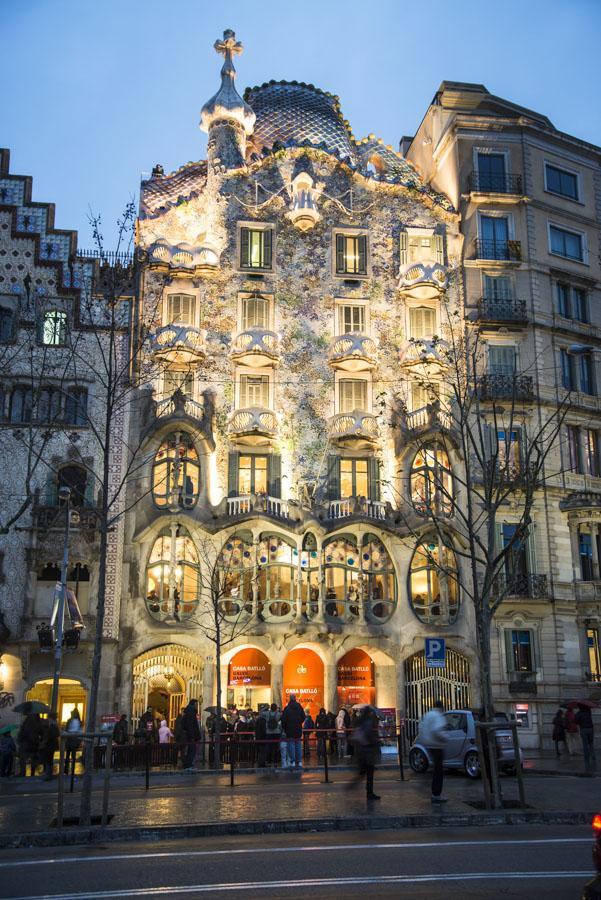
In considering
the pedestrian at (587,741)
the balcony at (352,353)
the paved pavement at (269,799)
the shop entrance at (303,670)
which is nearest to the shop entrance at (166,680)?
the shop entrance at (303,670)

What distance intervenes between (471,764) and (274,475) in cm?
1783

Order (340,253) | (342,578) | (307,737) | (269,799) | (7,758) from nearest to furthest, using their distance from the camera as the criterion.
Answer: (269,799) < (7,758) < (307,737) < (342,578) < (340,253)

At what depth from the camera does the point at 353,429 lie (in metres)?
37.8

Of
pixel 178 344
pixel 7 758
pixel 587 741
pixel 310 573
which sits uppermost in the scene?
pixel 178 344

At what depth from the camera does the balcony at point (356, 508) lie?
36.5 meters

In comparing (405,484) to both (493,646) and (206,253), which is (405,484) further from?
(206,253)

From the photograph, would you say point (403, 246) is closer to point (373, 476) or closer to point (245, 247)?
point (245, 247)

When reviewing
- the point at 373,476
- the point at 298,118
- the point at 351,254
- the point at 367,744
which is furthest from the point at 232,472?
the point at 367,744

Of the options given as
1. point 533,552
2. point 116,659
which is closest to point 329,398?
point 533,552

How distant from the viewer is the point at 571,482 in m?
39.1

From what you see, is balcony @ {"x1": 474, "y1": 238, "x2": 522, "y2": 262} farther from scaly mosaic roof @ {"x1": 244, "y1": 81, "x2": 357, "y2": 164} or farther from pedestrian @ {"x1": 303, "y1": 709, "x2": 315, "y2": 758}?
pedestrian @ {"x1": 303, "y1": 709, "x2": 315, "y2": 758}

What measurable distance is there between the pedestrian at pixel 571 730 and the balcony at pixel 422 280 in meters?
18.1

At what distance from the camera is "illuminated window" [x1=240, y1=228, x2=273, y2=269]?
132ft

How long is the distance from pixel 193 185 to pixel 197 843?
34011mm
